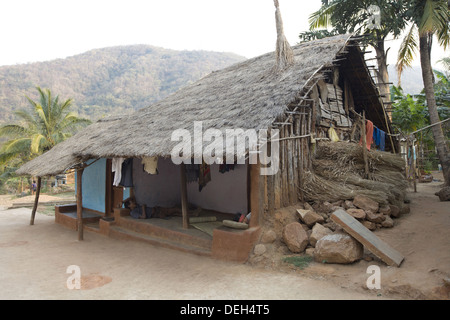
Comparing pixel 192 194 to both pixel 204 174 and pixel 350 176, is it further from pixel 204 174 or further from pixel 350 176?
pixel 350 176

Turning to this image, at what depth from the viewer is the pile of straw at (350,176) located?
6516mm

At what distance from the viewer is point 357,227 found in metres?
5.07

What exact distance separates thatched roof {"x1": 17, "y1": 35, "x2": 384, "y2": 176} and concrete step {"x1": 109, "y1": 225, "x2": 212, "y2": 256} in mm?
1990

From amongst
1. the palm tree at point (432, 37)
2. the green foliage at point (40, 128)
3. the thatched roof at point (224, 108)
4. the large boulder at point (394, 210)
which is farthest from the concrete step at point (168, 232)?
the green foliage at point (40, 128)

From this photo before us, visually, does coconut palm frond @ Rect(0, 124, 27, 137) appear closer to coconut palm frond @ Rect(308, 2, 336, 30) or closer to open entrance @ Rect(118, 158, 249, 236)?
open entrance @ Rect(118, 158, 249, 236)

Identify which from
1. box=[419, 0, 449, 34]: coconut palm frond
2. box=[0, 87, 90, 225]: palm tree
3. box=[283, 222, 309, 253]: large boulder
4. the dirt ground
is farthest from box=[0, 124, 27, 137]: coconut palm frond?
box=[419, 0, 449, 34]: coconut palm frond

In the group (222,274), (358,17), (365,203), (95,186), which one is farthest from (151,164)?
(358,17)

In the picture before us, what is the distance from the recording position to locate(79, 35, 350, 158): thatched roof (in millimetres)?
5973

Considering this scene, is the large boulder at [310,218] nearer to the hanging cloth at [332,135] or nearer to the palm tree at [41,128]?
the hanging cloth at [332,135]

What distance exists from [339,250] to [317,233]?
24.8 inches

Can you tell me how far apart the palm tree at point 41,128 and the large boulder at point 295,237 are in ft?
50.9

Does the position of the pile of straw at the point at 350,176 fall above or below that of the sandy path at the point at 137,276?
above

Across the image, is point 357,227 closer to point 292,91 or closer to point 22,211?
point 292,91
